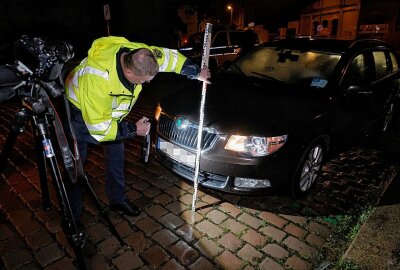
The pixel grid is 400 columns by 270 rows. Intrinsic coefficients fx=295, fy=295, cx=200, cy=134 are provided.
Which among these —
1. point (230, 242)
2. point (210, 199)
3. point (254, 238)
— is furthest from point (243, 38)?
point (230, 242)

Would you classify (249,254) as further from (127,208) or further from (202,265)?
(127,208)

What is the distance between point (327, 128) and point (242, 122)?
118 cm

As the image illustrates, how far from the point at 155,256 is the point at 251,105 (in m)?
1.90

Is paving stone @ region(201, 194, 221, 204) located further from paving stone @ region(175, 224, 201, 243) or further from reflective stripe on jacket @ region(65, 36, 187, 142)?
reflective stripe on jacket @ region(65, 36, 187, 142)

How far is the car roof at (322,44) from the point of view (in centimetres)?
410

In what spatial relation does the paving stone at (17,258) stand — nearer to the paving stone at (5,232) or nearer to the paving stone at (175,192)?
the paving stone at (5,232)

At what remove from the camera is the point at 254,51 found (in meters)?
4.72

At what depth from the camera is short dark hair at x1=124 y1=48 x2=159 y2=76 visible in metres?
2.18

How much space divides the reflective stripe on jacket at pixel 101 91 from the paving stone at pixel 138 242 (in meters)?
1.11

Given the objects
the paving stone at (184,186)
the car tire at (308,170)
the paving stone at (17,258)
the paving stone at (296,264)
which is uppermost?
the car tire at (308,170)

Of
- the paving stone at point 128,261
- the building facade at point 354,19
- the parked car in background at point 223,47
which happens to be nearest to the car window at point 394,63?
the paving stone at point 128,261

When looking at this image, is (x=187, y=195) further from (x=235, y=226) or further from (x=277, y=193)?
(x=277, y=193)

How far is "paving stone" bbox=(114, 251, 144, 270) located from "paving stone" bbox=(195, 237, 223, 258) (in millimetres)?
557

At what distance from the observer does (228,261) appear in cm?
265
